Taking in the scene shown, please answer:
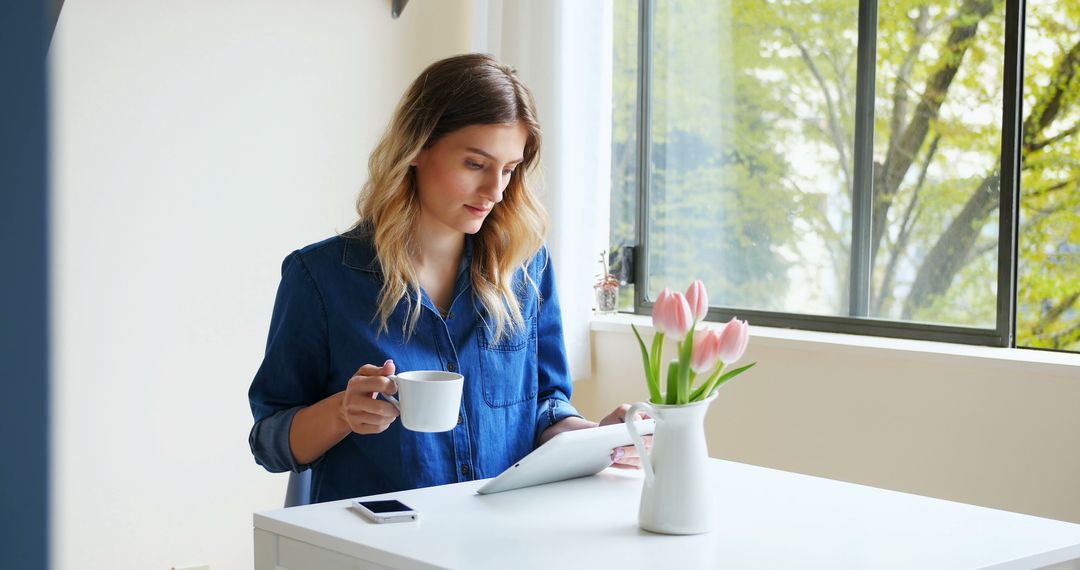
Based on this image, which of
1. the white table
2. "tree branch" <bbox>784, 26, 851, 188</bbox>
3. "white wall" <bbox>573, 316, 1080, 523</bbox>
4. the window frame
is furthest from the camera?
"tree branch" <bbox>784, 26, 851, 188</bbox>

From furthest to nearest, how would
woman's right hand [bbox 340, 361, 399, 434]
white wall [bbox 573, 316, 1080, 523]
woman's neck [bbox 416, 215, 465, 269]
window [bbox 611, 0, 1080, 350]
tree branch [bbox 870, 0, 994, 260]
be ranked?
tree branch [bbox 870, 0, 994, 260] → window [bbox 611, 0, 1080, 350] → white wall [bbox 573, 316, 1080, 523] → woman's neck [bbox 416, 215, 465, 269] → woman's right hand [bbox 340, 361, 399, 434]

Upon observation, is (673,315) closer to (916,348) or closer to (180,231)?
(916,348)

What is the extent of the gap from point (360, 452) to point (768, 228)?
1719 mm

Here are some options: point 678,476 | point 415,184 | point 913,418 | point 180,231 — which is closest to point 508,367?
point 415,184

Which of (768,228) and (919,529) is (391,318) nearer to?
(919,529)

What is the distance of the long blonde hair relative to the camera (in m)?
1.67

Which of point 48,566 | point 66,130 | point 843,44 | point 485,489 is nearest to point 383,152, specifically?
point 485,489

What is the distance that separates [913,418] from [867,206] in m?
0.65

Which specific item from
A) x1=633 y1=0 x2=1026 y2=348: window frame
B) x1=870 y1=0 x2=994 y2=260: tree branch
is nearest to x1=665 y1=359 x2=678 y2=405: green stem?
x1=633 y1=0 x2=1026 y2=348: window frame

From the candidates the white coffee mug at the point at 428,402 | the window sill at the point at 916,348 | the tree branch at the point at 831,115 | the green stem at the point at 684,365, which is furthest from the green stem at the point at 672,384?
the tree branch at the point at 831,115

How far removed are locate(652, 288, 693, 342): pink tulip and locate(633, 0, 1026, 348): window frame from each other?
148 cm

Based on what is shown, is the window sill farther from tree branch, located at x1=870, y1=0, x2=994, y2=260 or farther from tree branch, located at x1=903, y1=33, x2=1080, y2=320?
tree branch, located at x1=870, y1=0, x2=994, y2=260

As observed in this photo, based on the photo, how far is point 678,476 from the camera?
47.1 inches

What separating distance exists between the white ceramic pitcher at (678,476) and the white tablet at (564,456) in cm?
14
